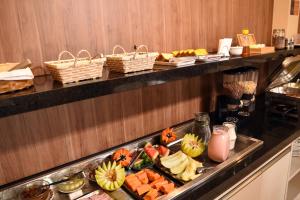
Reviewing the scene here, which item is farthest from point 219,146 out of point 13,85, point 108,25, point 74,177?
point 13,85

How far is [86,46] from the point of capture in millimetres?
1146

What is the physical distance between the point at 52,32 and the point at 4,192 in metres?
0.71

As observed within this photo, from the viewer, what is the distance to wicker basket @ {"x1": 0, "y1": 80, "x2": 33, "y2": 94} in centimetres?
75

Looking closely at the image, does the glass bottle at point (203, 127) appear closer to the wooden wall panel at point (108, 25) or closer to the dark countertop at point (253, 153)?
the dark countertop at point (253, 153)

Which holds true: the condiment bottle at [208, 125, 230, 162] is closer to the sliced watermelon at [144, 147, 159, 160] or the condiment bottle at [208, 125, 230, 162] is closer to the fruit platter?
the fruit platter

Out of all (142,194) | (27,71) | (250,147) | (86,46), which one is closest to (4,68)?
(27,71)

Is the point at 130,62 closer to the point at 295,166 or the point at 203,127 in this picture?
the point at 203,127

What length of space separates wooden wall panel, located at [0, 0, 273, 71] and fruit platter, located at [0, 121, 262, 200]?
541 mm

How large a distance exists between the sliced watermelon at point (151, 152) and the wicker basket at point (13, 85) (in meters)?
0.70

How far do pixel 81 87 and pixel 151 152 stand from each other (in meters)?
0.60

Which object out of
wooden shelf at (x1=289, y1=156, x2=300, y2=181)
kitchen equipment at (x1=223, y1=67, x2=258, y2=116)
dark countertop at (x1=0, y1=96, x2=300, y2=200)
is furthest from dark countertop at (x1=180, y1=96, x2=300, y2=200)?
wooden shelf at (x1=289, y1=156, x2=300, y2=181)

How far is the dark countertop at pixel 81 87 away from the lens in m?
0.72

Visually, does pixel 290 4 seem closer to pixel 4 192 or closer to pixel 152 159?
pixel 152 159

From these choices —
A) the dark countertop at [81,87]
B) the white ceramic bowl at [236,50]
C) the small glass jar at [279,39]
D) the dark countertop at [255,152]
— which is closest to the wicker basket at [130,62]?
the dark countertop at [81,87]
